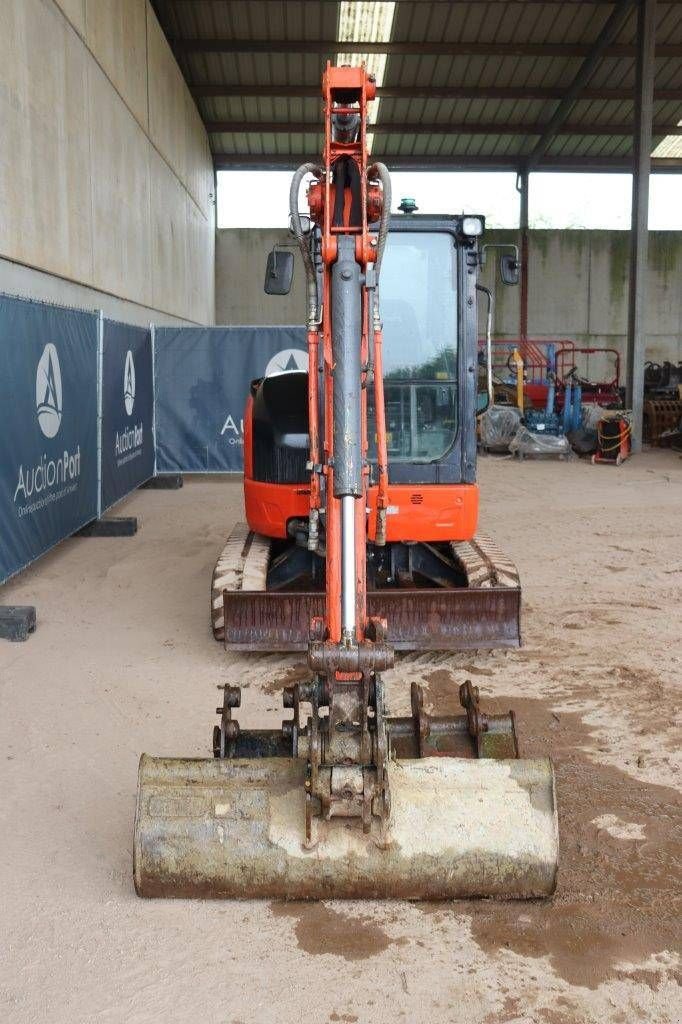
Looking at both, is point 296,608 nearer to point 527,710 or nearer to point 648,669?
point 527,710

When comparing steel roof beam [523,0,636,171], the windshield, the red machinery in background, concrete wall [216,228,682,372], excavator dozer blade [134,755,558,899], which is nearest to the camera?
excavator dozer blade [134,755,558,899]

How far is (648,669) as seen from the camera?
5512 mm

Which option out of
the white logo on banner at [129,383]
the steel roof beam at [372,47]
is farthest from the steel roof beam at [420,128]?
the white logo on banner at [129,383]

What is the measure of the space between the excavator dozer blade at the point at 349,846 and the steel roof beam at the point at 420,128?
21.9 meters

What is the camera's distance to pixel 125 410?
36.3ft

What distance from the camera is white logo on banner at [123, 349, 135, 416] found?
11047 mm

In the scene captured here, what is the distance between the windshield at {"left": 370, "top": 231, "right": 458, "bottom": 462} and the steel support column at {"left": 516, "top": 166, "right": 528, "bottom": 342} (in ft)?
66.6

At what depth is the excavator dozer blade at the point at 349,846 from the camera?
300cm

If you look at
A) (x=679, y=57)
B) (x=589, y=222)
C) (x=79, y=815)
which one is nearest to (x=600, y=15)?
(x=679, y=57)

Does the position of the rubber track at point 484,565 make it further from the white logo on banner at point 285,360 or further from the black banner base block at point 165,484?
the white logo on banner at point 285,360

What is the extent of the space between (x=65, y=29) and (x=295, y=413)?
5.67 metres

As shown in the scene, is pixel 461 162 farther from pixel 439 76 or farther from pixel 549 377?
pixel 549 377

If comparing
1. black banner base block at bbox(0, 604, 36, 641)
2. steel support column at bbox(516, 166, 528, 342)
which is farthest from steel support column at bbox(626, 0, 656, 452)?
black banner base block at bbox(0, 604, 36, 641)

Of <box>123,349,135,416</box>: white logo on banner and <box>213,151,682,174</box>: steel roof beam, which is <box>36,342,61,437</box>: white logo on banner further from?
<box>213,151,682,174</box>: steel roof beam
